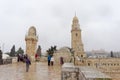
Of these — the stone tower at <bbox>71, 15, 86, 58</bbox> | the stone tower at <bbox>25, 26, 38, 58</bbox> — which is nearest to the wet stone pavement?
the stone tower at <bbox>25, 26, 38, 58</bbox>

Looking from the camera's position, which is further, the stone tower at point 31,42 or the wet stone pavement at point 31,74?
the stone tower at point 31,42

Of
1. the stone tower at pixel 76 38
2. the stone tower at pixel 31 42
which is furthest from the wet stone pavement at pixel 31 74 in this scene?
the stone tower at pixel 76 38

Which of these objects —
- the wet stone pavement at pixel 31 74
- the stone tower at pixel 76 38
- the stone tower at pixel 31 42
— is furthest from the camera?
the stone tower at pixel 76 38

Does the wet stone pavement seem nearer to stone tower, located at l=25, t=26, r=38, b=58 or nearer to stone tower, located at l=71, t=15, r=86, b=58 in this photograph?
stone tower, located at l=25, t=26, r=38, b=58

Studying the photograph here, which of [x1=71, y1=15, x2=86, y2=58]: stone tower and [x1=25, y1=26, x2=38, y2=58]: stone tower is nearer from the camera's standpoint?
[x1=25, y1=26, x2=38, y2=58]: stone tower

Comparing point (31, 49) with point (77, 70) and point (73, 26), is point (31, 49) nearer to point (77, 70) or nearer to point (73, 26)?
point (77, 70)

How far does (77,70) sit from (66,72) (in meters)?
0.40

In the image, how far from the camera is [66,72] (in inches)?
277

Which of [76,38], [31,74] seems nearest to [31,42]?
[31,74]

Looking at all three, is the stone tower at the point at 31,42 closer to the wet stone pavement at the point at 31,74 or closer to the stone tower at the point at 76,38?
the wet stone pavement at the point at 31,74

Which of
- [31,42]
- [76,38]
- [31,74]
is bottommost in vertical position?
[31,74]

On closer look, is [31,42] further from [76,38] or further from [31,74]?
[76,38]

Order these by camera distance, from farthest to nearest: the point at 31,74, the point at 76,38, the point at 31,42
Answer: the point at 76,38 → the point at 31,42 → the point at 31,74

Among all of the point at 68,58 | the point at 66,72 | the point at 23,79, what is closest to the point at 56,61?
the point at 68,58
